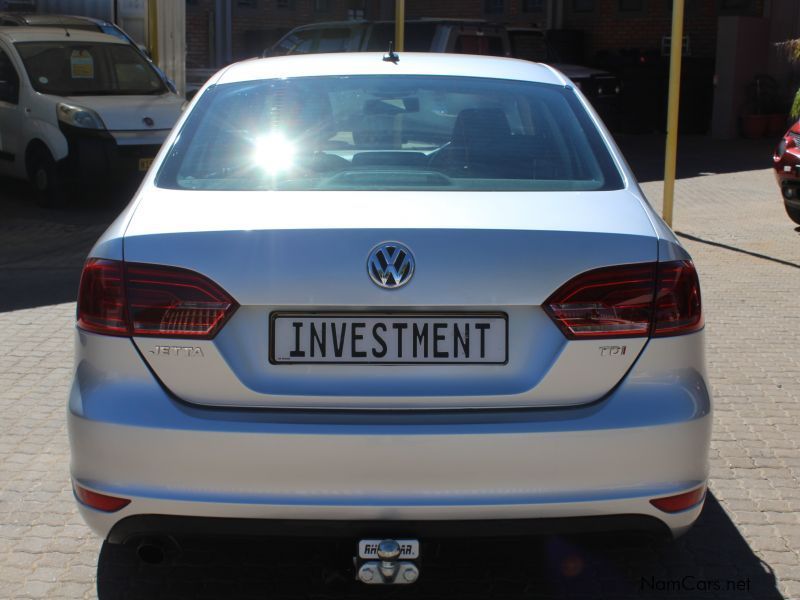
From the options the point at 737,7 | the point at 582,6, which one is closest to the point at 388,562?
the point at 737,7

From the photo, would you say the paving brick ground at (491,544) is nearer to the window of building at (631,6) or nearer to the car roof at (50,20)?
the car roof at (50,20)

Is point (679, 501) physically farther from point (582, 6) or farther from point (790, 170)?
point (582, 6)

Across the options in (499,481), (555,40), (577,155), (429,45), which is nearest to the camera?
(499,481)

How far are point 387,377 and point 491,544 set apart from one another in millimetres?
1252

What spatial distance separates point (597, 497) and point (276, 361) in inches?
34.1

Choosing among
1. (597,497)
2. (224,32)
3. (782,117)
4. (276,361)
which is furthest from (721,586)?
(224,32)

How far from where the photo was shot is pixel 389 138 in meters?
3.97

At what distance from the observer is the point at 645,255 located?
3.18 m

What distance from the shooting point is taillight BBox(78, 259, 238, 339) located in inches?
122

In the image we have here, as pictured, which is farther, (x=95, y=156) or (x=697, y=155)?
(x=697, y=155)

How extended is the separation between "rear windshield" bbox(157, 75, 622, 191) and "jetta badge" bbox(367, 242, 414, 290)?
1.46ft

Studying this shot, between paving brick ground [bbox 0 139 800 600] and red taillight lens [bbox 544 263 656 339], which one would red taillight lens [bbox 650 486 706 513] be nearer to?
paving brick ground [bbox 0 139 800 600]

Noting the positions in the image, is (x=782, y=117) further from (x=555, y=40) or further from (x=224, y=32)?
(x=224, y=32)
